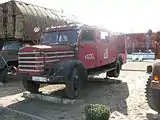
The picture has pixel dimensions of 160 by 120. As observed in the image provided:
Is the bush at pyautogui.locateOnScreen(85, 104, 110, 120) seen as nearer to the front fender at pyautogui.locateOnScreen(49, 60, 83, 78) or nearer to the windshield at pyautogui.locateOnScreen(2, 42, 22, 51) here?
the front fender at pyautogui.locateOnScreen(49, 60, 83, 78)

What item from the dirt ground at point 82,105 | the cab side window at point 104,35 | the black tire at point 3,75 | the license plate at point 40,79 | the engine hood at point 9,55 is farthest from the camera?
the engine hood at point 9,55

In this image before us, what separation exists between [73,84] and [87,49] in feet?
5.64

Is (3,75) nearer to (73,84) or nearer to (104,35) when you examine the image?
(104,35)

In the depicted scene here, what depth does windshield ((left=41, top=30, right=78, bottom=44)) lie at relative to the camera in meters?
8.97

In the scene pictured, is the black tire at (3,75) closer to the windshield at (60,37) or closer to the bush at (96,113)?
the windshield at (60,37)

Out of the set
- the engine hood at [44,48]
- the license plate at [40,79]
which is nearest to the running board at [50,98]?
the license plate at [40,79]

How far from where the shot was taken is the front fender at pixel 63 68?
302 inches

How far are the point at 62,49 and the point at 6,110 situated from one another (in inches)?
99.6

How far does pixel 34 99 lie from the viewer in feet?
27.7

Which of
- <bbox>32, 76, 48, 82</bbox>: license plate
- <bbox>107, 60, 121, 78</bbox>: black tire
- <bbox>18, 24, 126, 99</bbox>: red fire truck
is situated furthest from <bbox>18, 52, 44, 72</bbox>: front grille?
<bbox>107, 60, 121, 78</bbox>: black tire

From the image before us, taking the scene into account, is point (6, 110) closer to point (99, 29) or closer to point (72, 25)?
point (72, 25)

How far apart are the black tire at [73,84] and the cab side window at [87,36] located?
1.42 metres

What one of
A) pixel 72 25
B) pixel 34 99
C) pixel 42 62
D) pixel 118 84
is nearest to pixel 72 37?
pixel 72 25

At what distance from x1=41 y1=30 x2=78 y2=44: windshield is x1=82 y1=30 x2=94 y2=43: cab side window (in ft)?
1.02
